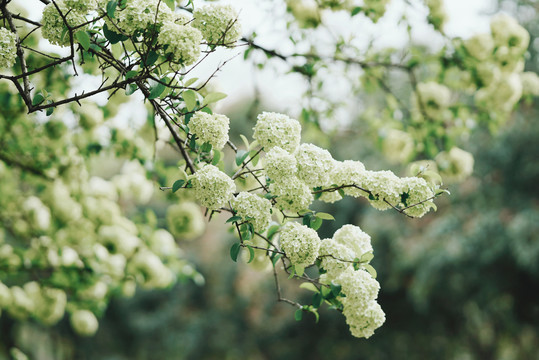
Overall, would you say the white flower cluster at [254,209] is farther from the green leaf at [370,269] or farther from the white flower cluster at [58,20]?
the white flower cluster at [58,20]

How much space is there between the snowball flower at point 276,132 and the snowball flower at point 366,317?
0.48 meters

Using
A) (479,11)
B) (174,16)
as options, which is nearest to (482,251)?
(479,11)

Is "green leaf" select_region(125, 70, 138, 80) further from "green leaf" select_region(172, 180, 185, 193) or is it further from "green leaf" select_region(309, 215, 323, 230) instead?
"green leaf" select_region(309, 215, 323, 230)

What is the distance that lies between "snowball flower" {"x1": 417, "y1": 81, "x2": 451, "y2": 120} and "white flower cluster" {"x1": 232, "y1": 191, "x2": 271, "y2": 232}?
2064 millimetres

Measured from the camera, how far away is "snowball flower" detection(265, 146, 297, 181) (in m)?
1.14

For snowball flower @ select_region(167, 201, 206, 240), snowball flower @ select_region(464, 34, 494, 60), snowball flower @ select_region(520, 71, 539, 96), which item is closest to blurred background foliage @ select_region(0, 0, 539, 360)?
snowball flower @ select_region(520, 71, 539, 96)

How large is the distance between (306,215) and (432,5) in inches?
76.4

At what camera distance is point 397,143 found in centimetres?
305

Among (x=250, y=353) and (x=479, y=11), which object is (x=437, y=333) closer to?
(x=250, y=353)

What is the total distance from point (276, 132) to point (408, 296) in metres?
7.07

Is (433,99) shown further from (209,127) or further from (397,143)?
(209,127)

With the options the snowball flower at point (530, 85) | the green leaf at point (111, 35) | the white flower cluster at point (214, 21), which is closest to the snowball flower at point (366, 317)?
the white flower cluster at point (214, 21)

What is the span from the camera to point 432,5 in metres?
2.63

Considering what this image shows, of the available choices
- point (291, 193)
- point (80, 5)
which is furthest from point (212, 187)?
point (80, 5)
